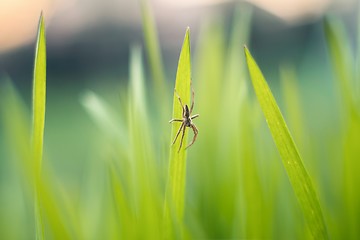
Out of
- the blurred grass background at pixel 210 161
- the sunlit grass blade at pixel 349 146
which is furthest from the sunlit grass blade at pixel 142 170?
the sunlit grass blade at pixel 349 146

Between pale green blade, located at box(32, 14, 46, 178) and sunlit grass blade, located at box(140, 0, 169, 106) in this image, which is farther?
sunlit grass blade, located at box(140, 0, 169, 106)

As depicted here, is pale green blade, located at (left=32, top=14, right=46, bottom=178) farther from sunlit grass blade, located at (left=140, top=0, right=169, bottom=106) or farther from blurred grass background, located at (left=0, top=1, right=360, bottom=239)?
sunlit grass blade, located at (left=140, top=0, right=169, bottom=106)

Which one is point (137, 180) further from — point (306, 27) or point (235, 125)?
point (306, 27)

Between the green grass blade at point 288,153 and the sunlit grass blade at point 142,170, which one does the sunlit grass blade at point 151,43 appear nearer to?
the sunlit grass blade at point 142,170

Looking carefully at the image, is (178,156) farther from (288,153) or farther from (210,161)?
(210,161)

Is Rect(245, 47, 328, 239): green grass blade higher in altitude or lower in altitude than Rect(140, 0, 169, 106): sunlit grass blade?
lower

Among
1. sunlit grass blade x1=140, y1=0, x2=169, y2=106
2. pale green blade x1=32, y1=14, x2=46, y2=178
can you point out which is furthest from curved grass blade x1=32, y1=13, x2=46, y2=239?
sunlit grass blade x1=140, y1=0, x2=169, y2=106

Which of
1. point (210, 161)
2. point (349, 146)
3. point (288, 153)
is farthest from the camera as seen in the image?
point (210, 161)

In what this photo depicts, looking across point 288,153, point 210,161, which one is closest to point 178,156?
point 288,153

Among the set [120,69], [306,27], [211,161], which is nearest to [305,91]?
[306,27]
